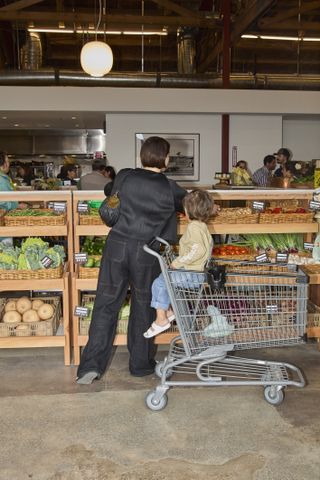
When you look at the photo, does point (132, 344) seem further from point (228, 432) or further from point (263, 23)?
point (263, 23)

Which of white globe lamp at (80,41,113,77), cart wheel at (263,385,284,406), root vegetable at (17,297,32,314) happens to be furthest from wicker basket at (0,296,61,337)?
white globe lamp at (80,41,113,77)

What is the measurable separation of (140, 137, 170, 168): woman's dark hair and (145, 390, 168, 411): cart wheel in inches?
59.5

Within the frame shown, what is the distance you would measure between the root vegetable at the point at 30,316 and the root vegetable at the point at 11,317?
0.05 metres

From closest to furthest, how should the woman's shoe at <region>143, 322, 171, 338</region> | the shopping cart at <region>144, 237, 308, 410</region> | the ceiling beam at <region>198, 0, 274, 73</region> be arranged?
the shopping cart at <region>144, 237, 308, 410</region>, the woman's shoe at <region>143, 322, 171, 338</region>, the ceiling beam at <region>198, 0, 274, 73</region>

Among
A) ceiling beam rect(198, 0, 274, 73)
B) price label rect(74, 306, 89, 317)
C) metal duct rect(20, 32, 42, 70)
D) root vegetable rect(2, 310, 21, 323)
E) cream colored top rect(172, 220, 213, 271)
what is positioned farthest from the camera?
metal duct rect(20, 32, 42, 70)

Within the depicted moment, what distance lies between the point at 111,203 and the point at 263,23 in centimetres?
754

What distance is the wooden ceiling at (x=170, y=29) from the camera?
10.8 meters

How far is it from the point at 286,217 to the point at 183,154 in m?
6.72

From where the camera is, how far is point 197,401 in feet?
11.6

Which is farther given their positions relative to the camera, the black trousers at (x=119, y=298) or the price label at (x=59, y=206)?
the price label at (x=59, y=206)

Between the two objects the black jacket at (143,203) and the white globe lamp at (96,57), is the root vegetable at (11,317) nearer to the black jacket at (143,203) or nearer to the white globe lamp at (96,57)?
the black jacket at (143,203)

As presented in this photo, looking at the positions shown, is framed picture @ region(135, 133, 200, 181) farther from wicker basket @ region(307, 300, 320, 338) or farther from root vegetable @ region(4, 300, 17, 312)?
wicker basket @ region(307, 300, 320, 338)

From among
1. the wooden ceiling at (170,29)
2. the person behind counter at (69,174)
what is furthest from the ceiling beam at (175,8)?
the person behind counter at (69,174)

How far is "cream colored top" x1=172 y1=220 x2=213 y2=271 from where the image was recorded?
364 centimetres
